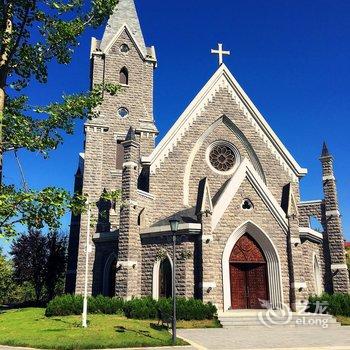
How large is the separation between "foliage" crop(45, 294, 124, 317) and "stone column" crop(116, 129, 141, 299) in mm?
855

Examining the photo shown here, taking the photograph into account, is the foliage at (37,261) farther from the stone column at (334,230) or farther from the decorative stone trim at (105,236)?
the stone column at (334,230)

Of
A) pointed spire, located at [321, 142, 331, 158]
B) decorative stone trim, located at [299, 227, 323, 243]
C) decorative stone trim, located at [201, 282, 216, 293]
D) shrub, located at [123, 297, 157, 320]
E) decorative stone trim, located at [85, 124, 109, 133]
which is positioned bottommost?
shrub, located at [123, 297, 157, 320]

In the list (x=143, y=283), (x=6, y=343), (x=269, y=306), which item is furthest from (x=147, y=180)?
(x=6, y=343)

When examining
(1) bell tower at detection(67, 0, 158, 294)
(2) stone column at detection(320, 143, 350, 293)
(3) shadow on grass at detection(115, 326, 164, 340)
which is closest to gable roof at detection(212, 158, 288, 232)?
(2) stone column at detection(320, 143, 350, 293)

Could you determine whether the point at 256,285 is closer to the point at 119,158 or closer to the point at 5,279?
the point at 119,158

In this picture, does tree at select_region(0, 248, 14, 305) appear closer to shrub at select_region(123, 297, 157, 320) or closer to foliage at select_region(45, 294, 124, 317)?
foliage at select_region(45, 294, 124, 317)

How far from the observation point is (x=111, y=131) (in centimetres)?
2828

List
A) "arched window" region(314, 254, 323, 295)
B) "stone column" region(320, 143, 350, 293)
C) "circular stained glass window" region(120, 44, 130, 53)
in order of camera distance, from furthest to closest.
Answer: "circular stained glass window" region(120, 44, 130, 53), "stone column" region(320, 143, 350, 293), "arched window" region(314, 254, 323, 295)

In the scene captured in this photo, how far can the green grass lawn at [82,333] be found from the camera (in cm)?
1171

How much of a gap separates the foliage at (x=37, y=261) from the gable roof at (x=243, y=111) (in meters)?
14.9

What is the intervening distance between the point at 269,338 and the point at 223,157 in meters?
14.2

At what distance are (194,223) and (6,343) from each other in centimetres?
1009

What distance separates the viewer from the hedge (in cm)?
1719

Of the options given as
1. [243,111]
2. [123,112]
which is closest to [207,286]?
[243,111]
